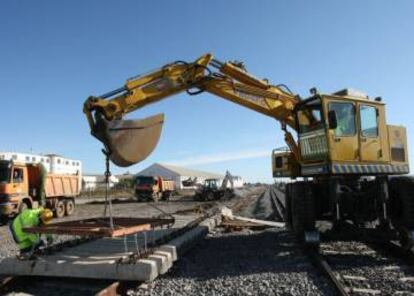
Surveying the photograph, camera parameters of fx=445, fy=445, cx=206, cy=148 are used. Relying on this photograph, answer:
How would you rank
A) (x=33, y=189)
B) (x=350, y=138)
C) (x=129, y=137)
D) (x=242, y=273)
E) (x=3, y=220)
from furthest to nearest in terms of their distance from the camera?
(x=33, y=189) < (x=3, y=220) < (x=350, y=138) < (x=129, y=137) < (x=242, y=273)

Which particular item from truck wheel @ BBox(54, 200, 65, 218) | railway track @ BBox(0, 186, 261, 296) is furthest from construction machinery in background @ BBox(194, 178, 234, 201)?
railway track @ BBox(0, 186, 261, 296)

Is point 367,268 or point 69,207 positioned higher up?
point 69,207

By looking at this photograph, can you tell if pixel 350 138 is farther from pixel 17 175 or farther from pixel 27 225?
pixel 17 175

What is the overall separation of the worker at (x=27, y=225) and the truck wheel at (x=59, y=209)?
15.9 meters

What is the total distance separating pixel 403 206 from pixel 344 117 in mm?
2263

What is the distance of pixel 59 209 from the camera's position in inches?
937

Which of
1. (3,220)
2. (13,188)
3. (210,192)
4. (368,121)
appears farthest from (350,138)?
(210,192)

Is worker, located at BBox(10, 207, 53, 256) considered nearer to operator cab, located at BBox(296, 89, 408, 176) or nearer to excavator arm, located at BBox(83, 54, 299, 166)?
excavator arm, located at BBox(83, 54, 299, 166)

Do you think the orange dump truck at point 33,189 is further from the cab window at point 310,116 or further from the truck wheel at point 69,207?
the cab window at point 310,116

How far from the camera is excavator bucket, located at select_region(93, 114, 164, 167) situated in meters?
8.31

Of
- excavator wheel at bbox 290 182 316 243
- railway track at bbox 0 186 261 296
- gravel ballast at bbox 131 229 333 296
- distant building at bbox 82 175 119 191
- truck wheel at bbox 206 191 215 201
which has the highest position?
distant building at bbox 82 175 119 191

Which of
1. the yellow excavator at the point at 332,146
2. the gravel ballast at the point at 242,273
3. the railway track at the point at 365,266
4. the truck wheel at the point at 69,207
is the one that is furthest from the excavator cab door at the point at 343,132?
the truck wheel at the point at 69,207

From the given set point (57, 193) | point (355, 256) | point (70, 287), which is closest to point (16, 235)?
point (70, 287)

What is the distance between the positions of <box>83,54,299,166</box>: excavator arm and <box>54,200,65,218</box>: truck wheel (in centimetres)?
1556
